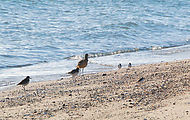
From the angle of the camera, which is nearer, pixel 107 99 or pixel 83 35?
pixel 107 99

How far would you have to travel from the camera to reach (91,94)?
807 cm

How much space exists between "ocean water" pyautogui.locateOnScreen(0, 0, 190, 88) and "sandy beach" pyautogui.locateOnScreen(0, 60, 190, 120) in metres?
2.19

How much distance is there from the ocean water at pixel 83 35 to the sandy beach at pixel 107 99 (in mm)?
2194

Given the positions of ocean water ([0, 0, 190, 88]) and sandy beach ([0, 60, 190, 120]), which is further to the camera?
ocean water ([0, 0, 190, 88])

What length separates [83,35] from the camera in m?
19.7

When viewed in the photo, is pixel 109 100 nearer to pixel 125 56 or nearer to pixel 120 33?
pixel 125 56

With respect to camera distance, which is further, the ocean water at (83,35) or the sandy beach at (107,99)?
the ocean water at (83,35)

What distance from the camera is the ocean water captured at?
1384 centimetres

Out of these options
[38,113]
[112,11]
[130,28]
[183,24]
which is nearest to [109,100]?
[38,113]

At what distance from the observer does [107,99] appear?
7.53 metres

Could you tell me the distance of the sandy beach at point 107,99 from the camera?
6.58 m

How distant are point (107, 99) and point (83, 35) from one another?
12310 mm

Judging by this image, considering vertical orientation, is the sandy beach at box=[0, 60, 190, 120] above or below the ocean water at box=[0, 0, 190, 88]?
above

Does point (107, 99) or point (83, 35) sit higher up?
point (107, 99)
